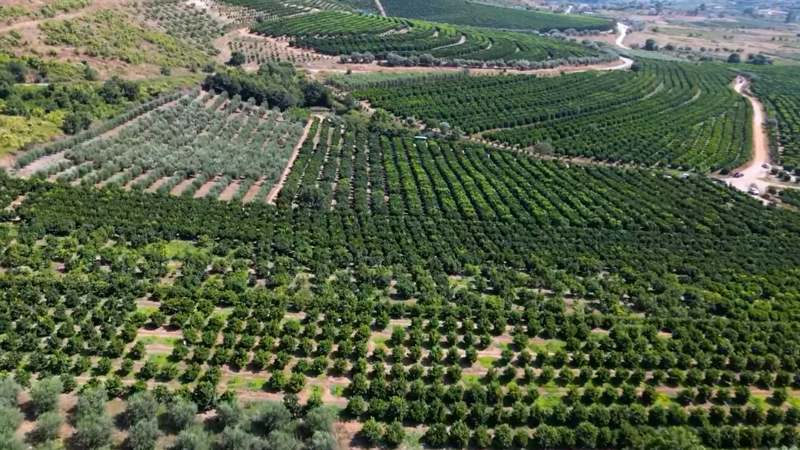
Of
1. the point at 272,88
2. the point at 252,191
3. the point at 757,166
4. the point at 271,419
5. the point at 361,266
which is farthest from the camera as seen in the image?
the point at 272,88

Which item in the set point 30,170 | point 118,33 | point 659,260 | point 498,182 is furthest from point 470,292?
point 118,33

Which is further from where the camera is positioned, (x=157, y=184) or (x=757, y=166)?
(x=757, y=166)

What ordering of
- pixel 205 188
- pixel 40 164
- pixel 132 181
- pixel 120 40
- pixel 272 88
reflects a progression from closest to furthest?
pixel 132 181, pixel 40 164, pixel 205 188, pixel 272 88, pixel 120 40

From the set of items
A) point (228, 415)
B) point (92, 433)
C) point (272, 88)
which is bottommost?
point (228, 415)

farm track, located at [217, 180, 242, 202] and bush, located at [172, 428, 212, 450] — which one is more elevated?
farm track, located at [217, 180, 242, 202]

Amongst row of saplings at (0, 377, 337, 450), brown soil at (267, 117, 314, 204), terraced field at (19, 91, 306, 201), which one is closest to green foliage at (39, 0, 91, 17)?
terraced field at (19, 91, 306, 201)

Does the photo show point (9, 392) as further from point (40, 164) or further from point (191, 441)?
point (40, 164)

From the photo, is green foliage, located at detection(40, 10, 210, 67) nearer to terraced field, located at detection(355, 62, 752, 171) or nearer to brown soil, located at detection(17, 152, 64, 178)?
terraced field, located at detection(355, 62, 752, 171)

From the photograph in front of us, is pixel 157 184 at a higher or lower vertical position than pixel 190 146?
lower

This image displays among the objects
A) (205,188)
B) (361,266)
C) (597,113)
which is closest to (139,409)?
(361,266)
